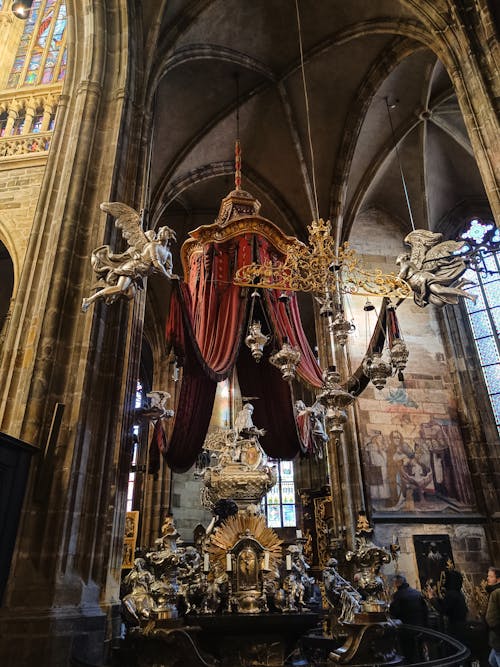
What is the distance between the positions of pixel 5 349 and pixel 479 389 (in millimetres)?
9025

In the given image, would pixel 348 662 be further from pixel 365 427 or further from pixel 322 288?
pixel 365 427

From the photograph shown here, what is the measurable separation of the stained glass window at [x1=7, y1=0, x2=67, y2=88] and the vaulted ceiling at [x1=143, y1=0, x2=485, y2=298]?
2.00m

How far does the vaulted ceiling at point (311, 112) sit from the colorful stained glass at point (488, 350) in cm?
301

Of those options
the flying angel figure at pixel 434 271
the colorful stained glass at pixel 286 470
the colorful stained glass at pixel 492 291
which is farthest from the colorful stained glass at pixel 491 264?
the colorful stained glass at pixel 286 470

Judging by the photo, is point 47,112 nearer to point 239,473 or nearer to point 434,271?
point 239,473

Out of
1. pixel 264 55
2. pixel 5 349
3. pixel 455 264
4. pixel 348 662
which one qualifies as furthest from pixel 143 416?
pixel 264 55

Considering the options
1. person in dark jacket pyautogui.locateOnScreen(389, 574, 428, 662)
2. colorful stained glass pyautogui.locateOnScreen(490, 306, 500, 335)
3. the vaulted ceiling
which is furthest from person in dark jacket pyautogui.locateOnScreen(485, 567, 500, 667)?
the vaulted ceiling

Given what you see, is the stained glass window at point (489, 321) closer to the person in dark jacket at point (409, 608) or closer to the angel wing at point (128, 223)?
the person in dark jacket at point (409, 608)

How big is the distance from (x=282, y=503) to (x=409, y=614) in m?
8.55

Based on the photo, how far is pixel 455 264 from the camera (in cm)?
516

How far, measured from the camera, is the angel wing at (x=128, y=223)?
498cm

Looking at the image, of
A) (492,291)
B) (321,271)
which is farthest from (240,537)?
(492,291)

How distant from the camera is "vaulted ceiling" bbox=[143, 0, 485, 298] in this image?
377 inches

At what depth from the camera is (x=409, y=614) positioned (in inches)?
216
